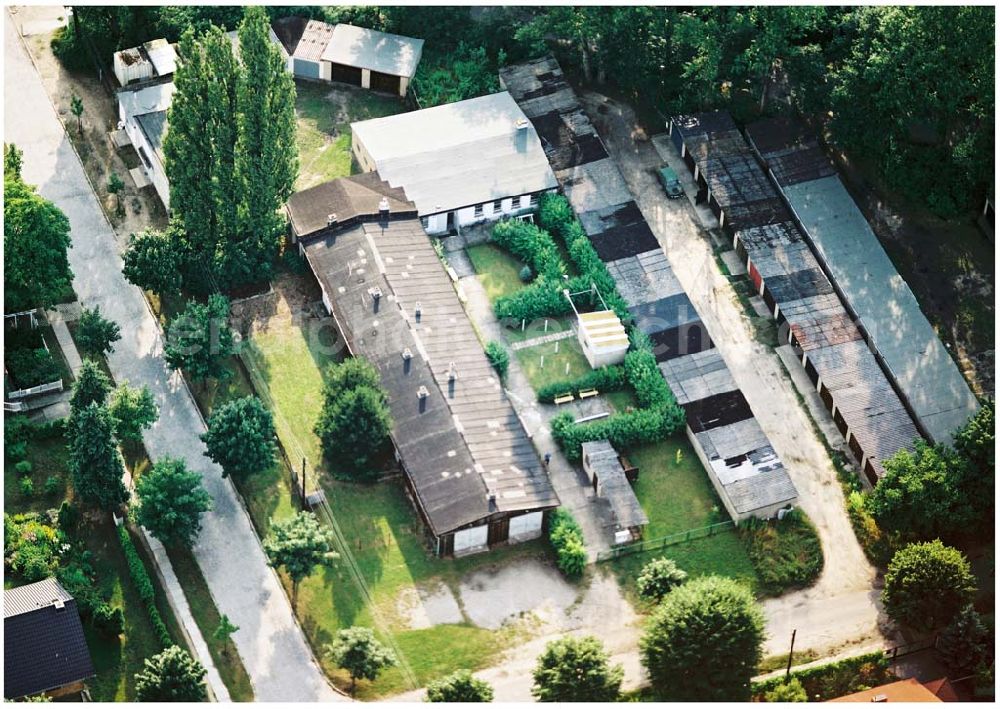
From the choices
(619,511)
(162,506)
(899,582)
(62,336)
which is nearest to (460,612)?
(619,511)

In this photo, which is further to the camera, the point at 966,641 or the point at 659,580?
the point at 659,580

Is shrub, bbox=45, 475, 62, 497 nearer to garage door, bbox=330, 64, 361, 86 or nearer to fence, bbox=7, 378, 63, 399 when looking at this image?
fence, bbox=7, 378, 63, 399

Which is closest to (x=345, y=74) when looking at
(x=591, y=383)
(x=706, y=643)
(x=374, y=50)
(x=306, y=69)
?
(x=374, y=50)

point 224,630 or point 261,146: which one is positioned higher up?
point 261,146

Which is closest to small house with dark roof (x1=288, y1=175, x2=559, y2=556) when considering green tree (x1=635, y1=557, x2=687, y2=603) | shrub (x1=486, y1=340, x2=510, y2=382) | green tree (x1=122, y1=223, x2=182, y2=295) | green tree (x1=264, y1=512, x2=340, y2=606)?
shrub (x1=486, y1=340, x2=510, y2=382)

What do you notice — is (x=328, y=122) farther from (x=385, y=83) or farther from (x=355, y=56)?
(x=355, y=56)

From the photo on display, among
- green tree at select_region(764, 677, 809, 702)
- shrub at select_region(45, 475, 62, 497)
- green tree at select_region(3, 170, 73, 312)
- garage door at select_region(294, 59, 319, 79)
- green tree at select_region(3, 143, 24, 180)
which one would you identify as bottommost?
green tree at select_region(764, 677, 809, 702)

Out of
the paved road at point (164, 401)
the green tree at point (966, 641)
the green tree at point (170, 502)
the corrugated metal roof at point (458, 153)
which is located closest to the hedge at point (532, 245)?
the corrugated metal roof at point (458, 153)
